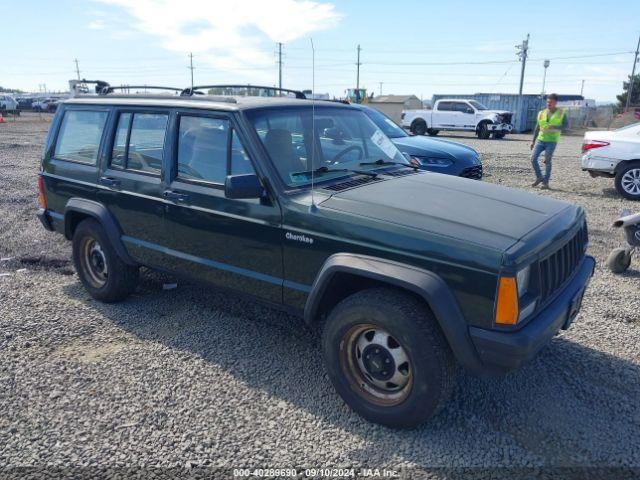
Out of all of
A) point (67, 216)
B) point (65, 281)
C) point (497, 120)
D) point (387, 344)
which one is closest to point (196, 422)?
point (387, 344)

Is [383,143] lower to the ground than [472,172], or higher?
higher

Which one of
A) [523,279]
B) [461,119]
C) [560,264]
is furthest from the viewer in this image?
[461,119]

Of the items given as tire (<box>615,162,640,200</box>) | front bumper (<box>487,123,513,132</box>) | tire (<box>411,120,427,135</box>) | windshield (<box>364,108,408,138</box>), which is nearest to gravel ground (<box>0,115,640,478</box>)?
windshield (<box>364,108,408,138</box>)

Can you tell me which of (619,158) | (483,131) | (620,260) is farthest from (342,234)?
(483,131)

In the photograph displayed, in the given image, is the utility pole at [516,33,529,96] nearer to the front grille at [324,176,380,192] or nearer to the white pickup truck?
the white pickup truck

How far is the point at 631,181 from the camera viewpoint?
9.61 m

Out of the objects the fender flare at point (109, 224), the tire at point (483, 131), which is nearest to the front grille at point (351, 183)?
the fender flare at point (109, 224)

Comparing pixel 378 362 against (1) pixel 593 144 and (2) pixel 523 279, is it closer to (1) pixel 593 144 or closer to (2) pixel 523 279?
(2) pixel 523 279

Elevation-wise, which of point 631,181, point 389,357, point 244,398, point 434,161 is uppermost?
point 434,161

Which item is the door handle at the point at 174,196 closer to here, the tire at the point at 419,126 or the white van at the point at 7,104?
the tire at the point at 419,126

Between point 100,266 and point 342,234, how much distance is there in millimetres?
2915

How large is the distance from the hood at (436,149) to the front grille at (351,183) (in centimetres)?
472

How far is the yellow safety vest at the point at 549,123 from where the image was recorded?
32.6 feet

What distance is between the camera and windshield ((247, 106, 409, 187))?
3387 mm
